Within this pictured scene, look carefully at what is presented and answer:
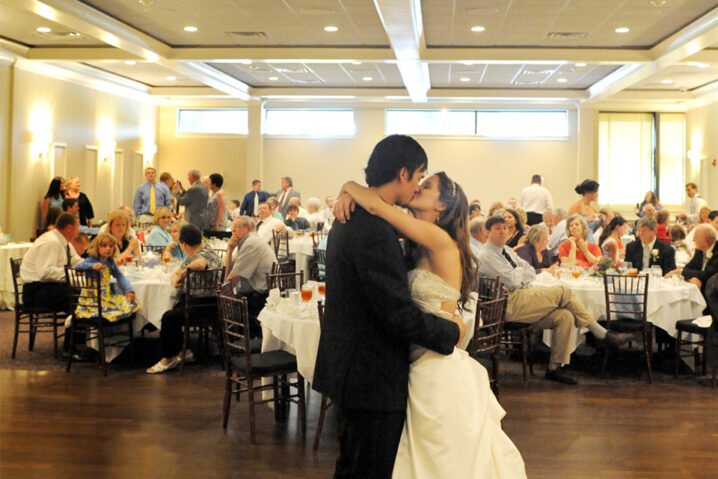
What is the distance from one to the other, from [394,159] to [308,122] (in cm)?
1783

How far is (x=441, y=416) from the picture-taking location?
2496mm

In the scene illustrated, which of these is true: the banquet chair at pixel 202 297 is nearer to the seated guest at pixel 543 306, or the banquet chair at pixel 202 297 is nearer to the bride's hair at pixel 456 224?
the seated guest at pixel 543 306

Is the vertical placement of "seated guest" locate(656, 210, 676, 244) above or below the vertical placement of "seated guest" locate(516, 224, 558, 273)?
above

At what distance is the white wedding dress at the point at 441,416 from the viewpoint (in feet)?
8.09

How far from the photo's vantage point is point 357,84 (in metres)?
17.6

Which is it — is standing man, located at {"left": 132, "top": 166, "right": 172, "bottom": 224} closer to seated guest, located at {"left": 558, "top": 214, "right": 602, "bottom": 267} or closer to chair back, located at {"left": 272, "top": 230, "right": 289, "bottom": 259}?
chair back, located at {"left": 272, "top": 230, "right": 289, "bottom": 259}

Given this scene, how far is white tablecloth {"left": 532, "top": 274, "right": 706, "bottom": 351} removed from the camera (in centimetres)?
721

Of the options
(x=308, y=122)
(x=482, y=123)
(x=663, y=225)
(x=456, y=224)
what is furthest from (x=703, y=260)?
(x=308, y=122)

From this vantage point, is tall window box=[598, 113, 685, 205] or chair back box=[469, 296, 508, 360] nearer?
chair back box=[469, 296, 508, 360]

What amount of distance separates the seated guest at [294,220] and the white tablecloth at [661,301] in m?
6.32

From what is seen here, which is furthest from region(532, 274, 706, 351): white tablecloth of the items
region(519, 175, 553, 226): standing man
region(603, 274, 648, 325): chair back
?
region(519, 175, 553, 226): standing man

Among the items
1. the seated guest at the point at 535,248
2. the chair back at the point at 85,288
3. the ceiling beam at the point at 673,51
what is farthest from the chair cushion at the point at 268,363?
the ceiling beam at the point at 673,51

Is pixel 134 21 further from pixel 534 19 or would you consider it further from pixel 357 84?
pixel 357 84

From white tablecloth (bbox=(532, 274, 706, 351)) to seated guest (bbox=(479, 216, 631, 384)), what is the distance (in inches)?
8.7
